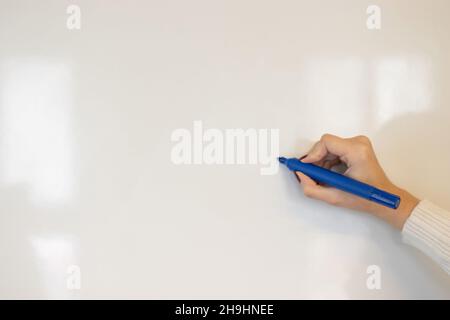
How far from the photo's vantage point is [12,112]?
511mm

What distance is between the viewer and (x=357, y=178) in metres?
0.49

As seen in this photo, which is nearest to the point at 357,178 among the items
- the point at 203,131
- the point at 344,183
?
the point at 344,183

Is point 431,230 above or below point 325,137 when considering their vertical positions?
below

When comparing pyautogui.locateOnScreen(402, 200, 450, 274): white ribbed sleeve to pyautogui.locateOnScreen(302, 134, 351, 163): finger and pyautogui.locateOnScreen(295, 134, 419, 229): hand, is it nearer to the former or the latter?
pyautogui.locateOnScreen(295, 134, 419, 229): hand

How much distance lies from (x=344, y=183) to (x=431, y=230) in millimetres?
119

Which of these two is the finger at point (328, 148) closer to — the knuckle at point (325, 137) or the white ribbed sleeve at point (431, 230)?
the knuckle at point (325, 137)

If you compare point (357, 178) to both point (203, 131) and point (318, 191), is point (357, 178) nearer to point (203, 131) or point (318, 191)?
point (318, 191)

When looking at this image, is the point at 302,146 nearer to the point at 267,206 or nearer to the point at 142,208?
the point at 267,206

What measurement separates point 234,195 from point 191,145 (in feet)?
0.28

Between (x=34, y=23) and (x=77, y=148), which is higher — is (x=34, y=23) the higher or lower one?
the higher one

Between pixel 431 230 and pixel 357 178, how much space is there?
104 mm

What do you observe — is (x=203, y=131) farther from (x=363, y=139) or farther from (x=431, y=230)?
(x=431, y=230)
